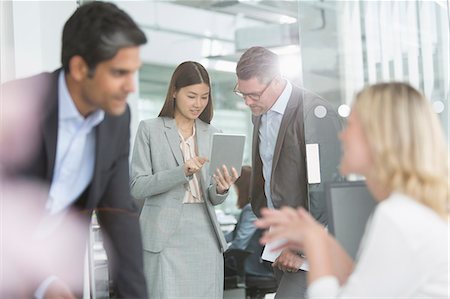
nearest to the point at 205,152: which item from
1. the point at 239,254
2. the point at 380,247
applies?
the point at 239,254

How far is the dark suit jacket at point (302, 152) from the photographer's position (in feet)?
11.9

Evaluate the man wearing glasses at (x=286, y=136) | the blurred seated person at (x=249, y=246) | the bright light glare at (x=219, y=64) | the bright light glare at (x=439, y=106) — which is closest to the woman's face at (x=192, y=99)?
the man wearing glasses at (x=286, y=136)

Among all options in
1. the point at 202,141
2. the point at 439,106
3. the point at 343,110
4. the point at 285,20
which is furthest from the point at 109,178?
the point at 285,20

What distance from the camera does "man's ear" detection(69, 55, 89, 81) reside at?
208cm

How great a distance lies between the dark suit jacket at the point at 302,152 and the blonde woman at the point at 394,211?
1462 millimetres

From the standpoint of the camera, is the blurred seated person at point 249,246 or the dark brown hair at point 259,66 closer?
the dark brown hair at point 259,66

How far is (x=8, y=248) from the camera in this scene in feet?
7.09

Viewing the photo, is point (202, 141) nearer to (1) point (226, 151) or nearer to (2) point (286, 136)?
(1) point (226, 151)

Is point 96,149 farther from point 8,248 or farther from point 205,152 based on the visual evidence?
point 205,152

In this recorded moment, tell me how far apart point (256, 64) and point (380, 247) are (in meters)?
2.05

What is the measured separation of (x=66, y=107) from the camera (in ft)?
6.96

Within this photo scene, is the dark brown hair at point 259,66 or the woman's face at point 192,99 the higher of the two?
the dark brown hair at point 259,66

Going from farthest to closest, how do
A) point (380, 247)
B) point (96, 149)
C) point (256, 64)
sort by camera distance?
point (256, 64)
point (96, 149)
point (380, 247)

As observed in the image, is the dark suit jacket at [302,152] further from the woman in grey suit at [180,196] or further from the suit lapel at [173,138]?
the suit lapel at [173,138]
